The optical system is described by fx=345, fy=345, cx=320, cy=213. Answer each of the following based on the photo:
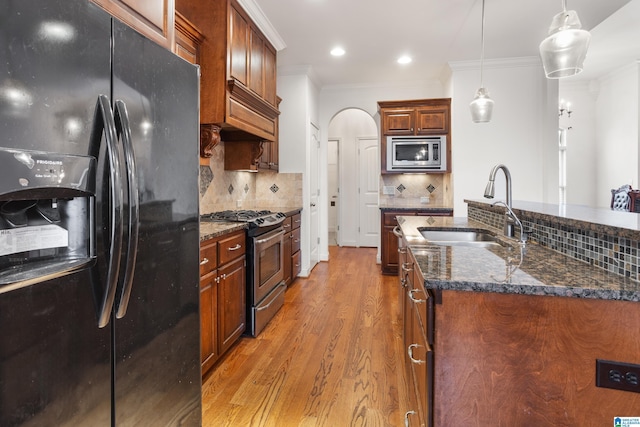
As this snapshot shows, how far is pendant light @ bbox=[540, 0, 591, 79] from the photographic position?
5.86 feet

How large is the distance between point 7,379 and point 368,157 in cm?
654

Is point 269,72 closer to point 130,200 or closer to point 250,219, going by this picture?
point 250,219

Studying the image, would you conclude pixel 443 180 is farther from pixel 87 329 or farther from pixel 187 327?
pixel 87 329

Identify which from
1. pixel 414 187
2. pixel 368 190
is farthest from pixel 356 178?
pixel 414 187

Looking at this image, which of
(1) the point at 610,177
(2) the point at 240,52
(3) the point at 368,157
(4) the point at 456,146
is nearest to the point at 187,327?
(2) the point at 240,52

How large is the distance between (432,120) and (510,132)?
3.17ft

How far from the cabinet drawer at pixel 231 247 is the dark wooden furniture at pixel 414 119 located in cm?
287

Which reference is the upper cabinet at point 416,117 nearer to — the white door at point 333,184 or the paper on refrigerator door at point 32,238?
the white door at point 333,184

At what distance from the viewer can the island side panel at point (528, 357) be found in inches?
36.6

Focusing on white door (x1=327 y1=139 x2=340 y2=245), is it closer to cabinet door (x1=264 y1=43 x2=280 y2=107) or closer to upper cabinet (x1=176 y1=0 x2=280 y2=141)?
cabinet door (x1=264 y1=43 x2=280 y2=107)

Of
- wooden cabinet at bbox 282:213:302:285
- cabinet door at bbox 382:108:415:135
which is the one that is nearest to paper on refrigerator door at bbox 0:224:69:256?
wooden cabinet at bbox 282:213:302:285

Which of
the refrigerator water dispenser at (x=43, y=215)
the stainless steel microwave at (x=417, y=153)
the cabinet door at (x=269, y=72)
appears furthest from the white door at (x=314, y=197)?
the refrigerator water dispenser at (x=43, y=215)

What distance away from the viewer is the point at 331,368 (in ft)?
7.43

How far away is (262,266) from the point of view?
285 centimetres
